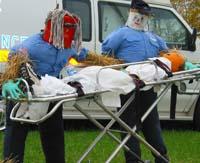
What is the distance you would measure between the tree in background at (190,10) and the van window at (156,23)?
43.8ft

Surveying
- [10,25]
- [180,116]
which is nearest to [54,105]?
[10,25]

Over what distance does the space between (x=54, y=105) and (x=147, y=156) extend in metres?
2.62

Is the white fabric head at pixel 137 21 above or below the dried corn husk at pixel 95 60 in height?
above

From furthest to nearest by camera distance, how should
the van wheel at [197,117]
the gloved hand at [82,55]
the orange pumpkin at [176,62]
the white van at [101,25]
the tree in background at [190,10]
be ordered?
the tree in background at [190,10] < the van wheel at [197,117] < the white van at [101,25] < the orange pumpkin at [176,62] < the gloved hand at [82,55]

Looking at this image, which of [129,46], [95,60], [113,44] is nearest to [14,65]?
[95,60]

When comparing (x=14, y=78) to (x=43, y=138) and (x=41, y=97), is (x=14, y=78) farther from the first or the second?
(x=43, y=138)

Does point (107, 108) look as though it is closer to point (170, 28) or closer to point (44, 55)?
point (44, 55)

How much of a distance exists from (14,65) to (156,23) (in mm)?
5279

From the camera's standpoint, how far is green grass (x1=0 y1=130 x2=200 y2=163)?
23.2 ft

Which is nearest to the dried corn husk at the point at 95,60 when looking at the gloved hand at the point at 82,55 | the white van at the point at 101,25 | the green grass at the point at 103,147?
the gloved hand at the point at 82,55

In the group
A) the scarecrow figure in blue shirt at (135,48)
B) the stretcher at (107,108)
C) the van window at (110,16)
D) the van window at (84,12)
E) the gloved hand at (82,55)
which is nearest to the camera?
the stretcher at (107,108)

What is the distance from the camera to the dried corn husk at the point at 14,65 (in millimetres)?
4809

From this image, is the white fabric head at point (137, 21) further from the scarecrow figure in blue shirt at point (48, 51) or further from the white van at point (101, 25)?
the white van at point (101, 25)

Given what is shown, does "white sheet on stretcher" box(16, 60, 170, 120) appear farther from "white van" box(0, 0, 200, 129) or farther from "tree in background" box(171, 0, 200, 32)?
"tree in background" box(171, 0, 200, 32)
